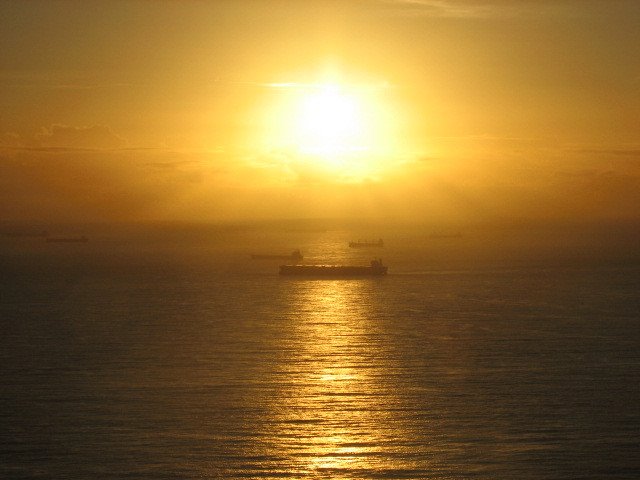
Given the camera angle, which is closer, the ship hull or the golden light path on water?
the golden light path on water

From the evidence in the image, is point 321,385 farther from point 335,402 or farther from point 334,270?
point 334,270

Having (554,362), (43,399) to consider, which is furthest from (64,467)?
(554,362)

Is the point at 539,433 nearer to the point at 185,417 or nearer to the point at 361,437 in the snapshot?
the point at 361,437

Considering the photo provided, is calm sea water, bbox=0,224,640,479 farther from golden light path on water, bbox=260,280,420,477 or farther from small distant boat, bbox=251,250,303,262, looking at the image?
small distant boat, bbox=251,250,303,262

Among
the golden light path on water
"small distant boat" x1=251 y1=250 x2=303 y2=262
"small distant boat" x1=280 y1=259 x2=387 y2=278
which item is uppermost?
"small distant boat" x1=251 y1=250 x2=303 y2=262

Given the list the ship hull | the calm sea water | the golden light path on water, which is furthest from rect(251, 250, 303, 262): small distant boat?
the golden light path on water

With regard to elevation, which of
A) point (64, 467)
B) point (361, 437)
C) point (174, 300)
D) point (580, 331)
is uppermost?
point (174, 300)

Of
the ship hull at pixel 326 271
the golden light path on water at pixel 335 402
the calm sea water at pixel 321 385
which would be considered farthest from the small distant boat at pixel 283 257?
the golden light path on water at pixel 335 402
